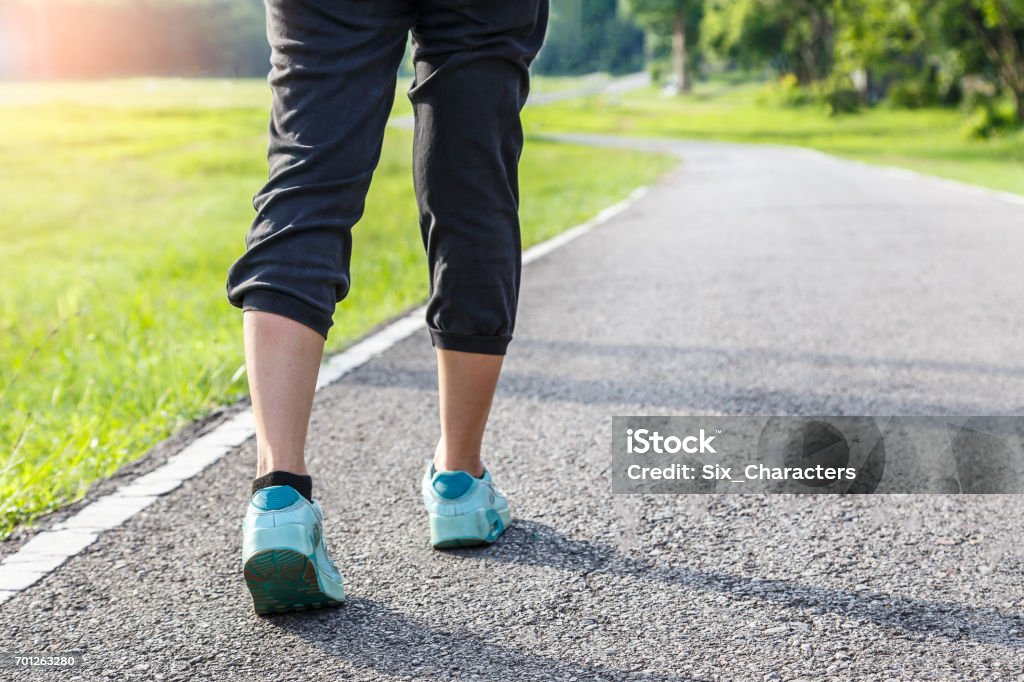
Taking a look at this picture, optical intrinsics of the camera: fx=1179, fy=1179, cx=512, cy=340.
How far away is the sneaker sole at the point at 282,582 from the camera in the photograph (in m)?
1.87

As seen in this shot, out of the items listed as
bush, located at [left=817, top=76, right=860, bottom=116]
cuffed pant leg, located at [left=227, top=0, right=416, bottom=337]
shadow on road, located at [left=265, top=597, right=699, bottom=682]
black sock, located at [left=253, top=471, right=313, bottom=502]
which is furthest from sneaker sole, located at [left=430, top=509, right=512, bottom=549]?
bush, located at [left=817, top=76, right=860, bottom=116]

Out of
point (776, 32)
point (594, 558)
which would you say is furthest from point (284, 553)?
point (776, 32)

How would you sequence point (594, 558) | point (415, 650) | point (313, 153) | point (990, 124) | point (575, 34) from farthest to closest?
point (990, 124) < point (575, 34) < point (594, 558) < point (313, 153) < point (415, 650)

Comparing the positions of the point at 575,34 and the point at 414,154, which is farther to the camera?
the point at 575,34

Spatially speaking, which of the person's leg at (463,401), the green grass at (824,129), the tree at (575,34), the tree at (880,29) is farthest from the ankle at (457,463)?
the tree at (880,29)

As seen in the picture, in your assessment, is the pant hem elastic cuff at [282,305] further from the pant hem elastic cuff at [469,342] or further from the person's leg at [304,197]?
the pant hem elastic cuff at [469,342]

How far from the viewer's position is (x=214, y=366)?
13.6ft

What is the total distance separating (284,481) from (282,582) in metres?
0.16

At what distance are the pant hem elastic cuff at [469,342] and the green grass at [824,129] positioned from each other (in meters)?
9.68

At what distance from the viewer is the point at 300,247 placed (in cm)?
196

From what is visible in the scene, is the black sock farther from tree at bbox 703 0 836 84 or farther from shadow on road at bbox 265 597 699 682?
tree at bbox 703 0 836 84

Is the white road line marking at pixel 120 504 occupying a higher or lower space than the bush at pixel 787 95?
higher

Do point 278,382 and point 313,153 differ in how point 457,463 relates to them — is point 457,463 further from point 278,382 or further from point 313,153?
point 313,153

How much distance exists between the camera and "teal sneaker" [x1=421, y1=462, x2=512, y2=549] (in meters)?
2.27
